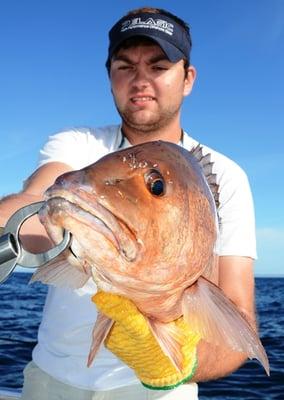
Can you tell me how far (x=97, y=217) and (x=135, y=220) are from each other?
0.55 ft

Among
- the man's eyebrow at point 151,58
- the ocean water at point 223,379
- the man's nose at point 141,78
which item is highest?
the man's eyebrow at point 151,58

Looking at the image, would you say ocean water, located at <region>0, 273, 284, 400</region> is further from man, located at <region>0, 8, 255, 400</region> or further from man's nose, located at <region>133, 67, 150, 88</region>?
man's nose, located at <region>133, 67, 150, 88</region>

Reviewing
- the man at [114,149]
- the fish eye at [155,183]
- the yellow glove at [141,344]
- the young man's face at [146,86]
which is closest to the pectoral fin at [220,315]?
the yellow glove at [141,344]

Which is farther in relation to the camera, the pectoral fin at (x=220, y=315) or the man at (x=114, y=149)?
the man at (x=114, y=149)

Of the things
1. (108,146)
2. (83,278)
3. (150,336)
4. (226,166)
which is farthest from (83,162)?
(150,336)

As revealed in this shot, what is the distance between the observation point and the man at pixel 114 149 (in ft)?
10.4

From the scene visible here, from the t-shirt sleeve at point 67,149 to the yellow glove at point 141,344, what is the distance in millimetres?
1261

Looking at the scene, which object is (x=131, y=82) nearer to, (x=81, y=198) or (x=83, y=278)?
(x=83, y=278)

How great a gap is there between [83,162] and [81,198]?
5.61ft

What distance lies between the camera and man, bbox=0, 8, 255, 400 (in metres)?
3.16

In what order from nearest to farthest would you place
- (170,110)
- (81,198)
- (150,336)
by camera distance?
(81,198), (150,336), (170,110)

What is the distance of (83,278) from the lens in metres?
2.38

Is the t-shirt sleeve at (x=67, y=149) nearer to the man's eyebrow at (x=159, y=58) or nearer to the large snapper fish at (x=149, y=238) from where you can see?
the man's eyebrow at (x=159, y=58)

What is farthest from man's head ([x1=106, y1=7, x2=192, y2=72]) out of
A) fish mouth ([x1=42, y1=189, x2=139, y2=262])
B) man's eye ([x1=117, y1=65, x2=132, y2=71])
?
fish mouth ([x1=42, y1=189, x2=139, y2=262])
